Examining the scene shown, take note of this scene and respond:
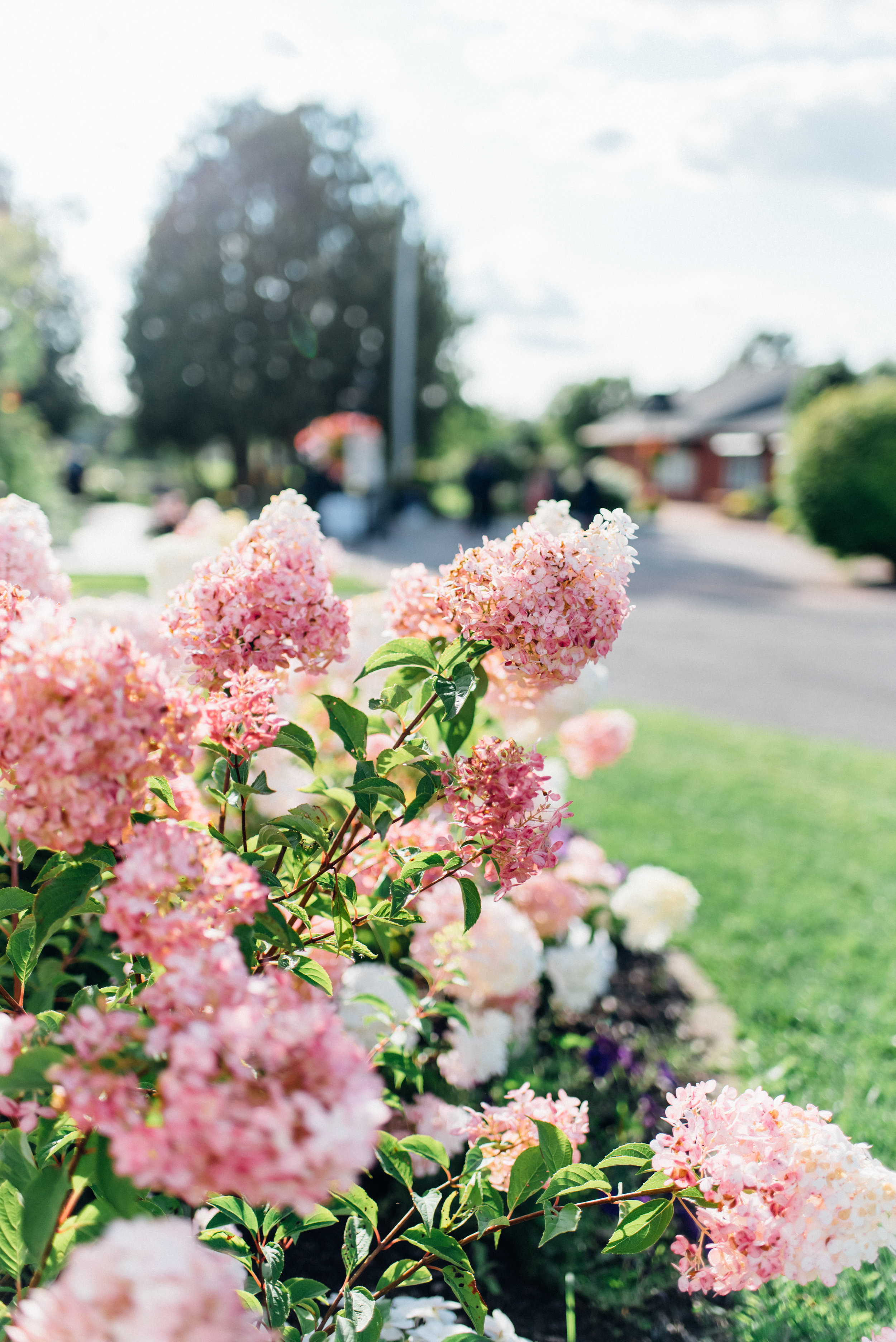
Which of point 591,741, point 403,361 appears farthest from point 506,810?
point 403,361

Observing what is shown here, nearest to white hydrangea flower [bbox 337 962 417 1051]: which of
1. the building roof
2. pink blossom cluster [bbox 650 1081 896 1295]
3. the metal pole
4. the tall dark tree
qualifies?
pink blossom cluster [bbox 650 1081 896 1295]

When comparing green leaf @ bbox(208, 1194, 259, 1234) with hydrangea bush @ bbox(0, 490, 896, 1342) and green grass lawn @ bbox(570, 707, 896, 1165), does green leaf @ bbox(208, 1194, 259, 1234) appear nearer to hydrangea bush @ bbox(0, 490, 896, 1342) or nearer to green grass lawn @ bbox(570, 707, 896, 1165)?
hydrangea bush @ bbox(0, 490, 896, 1342)

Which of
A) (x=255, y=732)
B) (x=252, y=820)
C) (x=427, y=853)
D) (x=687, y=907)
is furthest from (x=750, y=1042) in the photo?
(x=255, y=732)

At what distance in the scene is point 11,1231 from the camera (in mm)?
1272

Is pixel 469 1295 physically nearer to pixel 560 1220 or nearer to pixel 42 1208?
pixel 560 1220

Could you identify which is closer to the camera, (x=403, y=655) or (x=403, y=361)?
(x=403, y=655)

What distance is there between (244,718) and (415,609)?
1.17 feet

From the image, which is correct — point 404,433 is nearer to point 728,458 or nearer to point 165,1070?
point 728,458

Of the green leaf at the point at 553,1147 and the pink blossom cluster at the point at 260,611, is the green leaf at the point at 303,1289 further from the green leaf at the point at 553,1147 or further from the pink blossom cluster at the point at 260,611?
the pink blossom cluster at the point at 260,611

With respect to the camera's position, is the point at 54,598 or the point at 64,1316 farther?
the point at 54,598

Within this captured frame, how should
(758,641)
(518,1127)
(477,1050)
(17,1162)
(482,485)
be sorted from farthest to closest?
(482,485) → (758,641) → (477,1050) → (518,1127) → (17,1162)

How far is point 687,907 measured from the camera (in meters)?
3.42

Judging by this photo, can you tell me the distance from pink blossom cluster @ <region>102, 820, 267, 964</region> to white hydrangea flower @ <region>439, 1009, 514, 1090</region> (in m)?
1.42

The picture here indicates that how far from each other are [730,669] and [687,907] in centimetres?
709
